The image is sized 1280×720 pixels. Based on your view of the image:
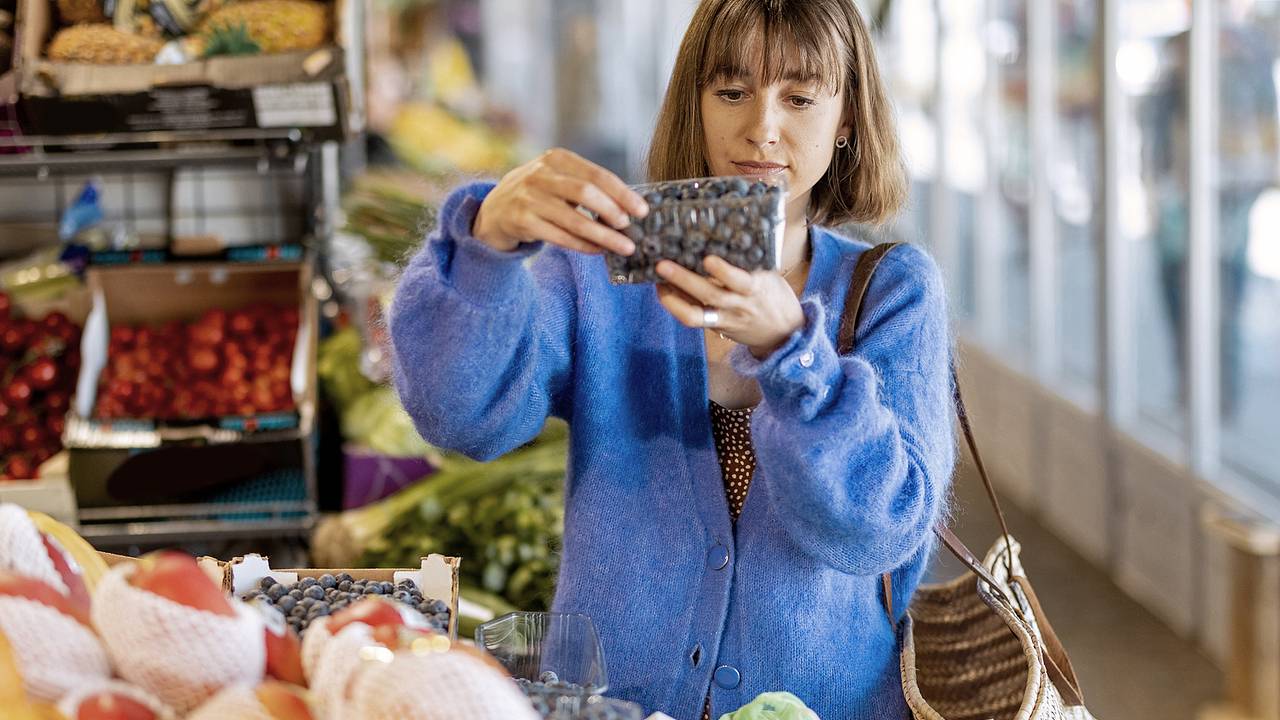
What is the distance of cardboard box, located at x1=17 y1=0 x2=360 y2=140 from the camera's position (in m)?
2.65

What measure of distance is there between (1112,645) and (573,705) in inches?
147

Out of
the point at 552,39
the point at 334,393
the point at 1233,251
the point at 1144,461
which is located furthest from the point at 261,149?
the point at 552,39

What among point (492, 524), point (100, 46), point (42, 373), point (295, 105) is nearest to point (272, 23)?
point (295, 105)

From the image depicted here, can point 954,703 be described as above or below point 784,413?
below

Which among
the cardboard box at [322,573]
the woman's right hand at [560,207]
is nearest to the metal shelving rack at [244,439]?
the cardboard box at [322,573]

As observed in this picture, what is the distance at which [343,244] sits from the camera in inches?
140

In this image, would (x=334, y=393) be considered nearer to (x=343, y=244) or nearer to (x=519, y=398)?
(x=343, y=244)

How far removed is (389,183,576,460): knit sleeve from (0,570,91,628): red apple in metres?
0.51

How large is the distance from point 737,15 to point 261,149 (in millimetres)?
1631

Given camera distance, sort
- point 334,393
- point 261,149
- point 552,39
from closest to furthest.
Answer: point 261,149
point 334,393
point 552,39

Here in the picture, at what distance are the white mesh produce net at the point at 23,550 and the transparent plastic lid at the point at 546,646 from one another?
0.41 m

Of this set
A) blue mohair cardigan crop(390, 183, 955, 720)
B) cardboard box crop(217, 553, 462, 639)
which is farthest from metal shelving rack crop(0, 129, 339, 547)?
cardboard box crop(217, 553, 462, 639)

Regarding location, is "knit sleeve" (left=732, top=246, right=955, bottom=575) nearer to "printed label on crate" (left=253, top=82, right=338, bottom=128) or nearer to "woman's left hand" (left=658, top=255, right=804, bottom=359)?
"woman's left hand" (left=658, top=255, right=804, bottom=359)

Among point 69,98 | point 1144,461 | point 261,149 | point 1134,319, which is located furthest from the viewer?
point 1134,319
